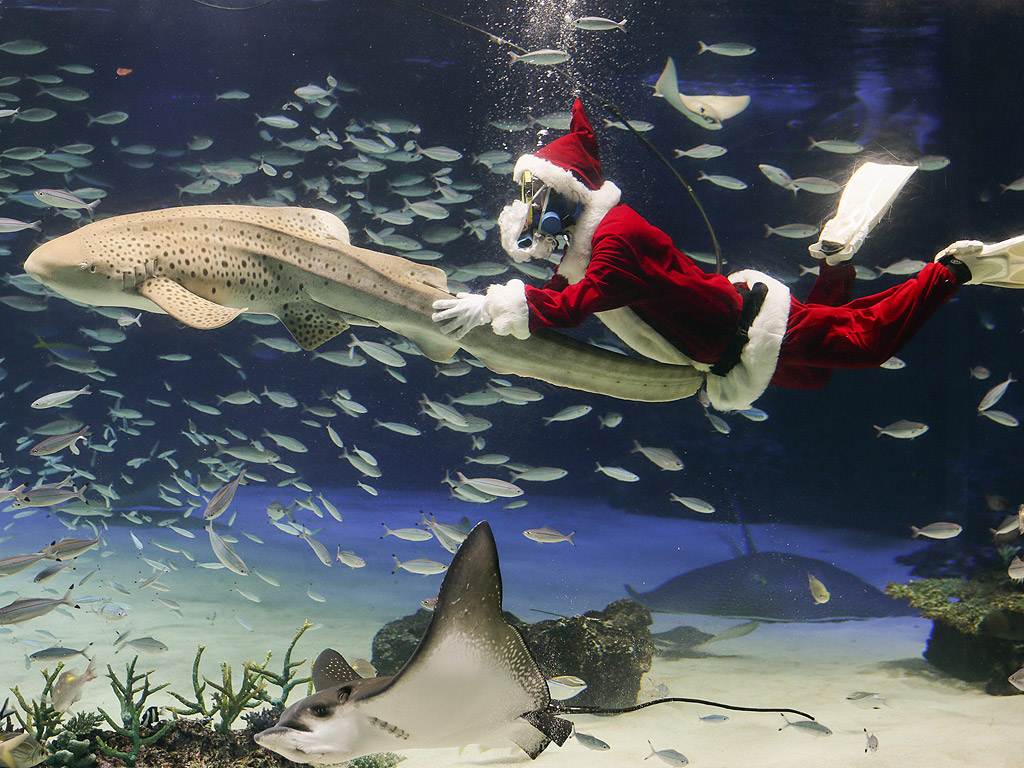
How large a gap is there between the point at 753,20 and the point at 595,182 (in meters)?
11.1

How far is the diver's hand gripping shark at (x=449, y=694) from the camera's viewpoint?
186 centimetres

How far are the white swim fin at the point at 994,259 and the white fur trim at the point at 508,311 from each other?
1849 mm

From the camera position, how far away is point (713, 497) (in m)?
16.2

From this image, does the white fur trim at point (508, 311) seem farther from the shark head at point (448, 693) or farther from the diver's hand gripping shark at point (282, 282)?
the shark head at point (448, 693)

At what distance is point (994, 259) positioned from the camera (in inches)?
102

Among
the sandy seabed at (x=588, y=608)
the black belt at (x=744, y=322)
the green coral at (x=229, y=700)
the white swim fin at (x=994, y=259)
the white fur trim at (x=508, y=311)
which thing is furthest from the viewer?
the sandy seabed at (x=588, y=608)

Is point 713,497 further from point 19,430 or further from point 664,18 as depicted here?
point 19,430

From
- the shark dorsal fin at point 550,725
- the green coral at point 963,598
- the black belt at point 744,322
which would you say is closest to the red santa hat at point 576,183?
the black belt at point 744,322

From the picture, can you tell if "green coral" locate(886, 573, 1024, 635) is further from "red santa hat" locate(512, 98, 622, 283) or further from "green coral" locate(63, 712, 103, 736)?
"green coral" locate(63, 712, 103, 736)

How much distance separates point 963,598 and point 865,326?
808cm

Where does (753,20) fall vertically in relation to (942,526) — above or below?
above

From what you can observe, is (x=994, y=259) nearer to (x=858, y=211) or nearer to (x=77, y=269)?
(x=858, y=211)

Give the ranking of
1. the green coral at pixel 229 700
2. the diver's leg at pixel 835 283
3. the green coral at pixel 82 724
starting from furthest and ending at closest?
the green coral at pixel 229 700 < the green coral at pixel 82 724 < the diver's leg at pixel 835 283

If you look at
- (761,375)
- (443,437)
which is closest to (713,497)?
(443,437)
